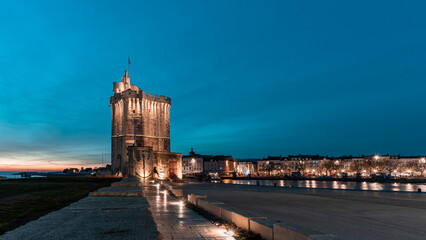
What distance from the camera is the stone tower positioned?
5534 centimetres

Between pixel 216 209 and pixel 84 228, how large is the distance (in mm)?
5214

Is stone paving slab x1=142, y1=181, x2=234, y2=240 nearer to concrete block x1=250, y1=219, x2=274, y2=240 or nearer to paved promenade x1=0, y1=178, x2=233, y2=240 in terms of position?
paved promenade x1=0, y1=178, x2=233, y2=240

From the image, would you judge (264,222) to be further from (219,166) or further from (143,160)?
(219,166)

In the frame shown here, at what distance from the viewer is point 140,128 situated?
59.8m

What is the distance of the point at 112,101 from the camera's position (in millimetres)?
63406

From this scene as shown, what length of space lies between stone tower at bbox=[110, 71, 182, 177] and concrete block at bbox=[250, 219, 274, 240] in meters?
45.9

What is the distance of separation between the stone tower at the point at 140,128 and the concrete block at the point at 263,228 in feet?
151

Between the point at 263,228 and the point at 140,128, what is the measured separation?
181 feet

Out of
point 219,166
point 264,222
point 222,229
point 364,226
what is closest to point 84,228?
point 222,229

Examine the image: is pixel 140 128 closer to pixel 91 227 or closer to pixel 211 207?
pixel 211 207

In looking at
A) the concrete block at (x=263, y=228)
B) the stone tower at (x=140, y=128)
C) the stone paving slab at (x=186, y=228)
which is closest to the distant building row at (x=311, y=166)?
the stone tower at (x=140, y=128)

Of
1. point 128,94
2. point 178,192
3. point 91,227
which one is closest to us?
point 91,227

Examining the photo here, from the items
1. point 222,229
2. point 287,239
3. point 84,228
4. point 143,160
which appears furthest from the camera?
point 143,160

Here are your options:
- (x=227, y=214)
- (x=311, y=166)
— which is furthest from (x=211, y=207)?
(x=311, y=166)
